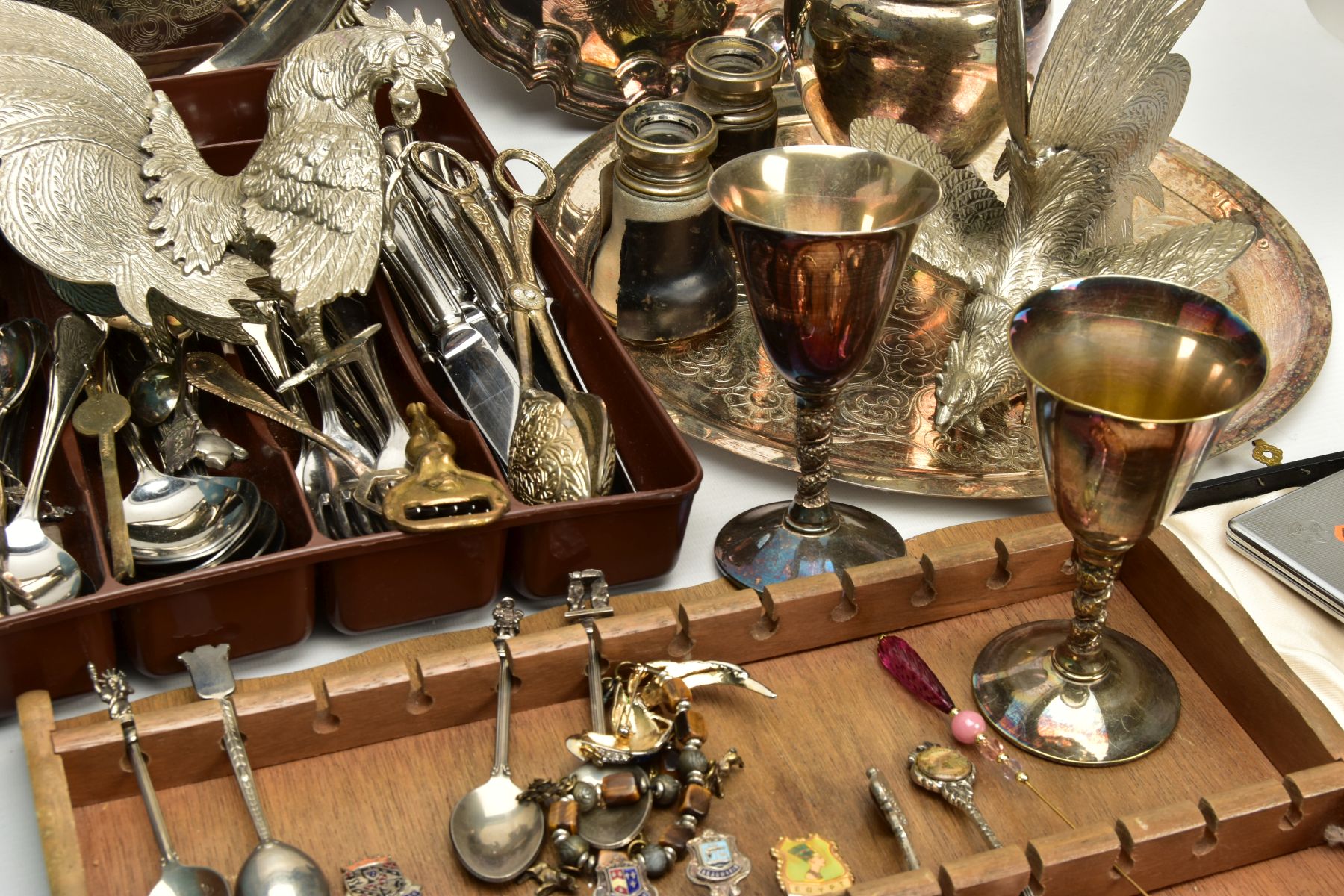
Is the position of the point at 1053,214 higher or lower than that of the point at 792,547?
higher

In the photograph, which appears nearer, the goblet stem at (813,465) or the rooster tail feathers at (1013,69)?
the goblet stem at (813,465)

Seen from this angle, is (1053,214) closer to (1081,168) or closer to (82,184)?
(1081,168)

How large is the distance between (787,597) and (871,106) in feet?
1.40

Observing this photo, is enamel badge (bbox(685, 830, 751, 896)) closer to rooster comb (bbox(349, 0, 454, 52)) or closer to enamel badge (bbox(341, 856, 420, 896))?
enamel badge (bbox(341, 856, 420, 896))

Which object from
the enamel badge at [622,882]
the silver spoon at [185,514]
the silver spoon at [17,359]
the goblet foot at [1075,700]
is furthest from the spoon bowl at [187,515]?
the goblet foot at [1075,700]

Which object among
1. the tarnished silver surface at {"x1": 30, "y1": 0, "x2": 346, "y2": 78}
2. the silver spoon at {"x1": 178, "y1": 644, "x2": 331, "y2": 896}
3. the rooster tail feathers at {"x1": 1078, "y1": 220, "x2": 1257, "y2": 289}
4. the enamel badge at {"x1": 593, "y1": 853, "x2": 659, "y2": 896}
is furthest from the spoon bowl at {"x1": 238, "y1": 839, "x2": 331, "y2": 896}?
the tarnished silver surface at {"x1": 30, "y1": 0, "x2": 346, "y2": 78}

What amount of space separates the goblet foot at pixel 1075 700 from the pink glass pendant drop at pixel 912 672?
0.06ft

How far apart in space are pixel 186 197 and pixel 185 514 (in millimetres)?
195

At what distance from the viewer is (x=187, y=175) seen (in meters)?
0.72

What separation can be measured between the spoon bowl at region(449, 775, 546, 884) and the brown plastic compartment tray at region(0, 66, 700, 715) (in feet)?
0.38

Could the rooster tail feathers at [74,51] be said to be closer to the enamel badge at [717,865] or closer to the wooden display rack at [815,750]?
the wooden display rack at [815,750]

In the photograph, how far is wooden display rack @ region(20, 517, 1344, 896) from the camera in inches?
19.4

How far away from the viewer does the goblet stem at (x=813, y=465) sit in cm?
62

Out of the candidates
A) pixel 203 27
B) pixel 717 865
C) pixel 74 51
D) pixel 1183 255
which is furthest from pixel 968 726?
pixel 203 27
